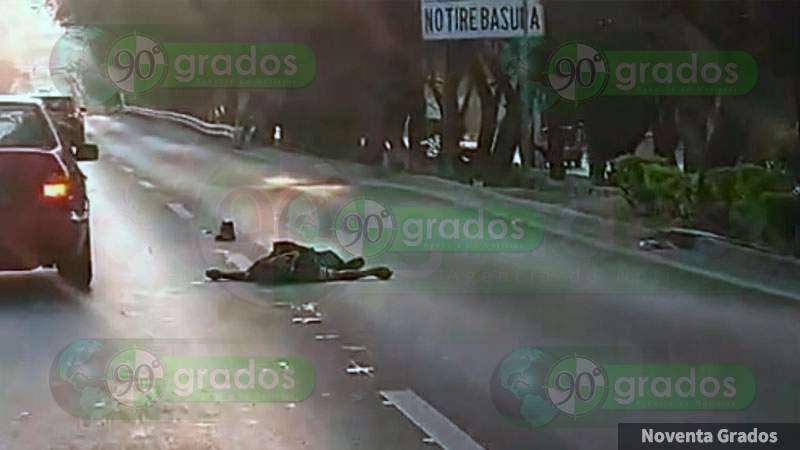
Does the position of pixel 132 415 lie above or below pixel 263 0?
below

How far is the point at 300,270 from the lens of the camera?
14.3 meters

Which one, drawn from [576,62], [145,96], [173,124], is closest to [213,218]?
[576,62]

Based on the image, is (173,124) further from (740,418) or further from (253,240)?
(740,418)

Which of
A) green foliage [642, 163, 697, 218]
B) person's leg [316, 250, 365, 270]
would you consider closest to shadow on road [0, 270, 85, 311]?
person's leg [316, 250, 365, 270]

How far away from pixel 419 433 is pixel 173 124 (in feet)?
115

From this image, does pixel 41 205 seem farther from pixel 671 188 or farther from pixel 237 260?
pixel 671 188

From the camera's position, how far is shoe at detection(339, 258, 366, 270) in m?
14.5

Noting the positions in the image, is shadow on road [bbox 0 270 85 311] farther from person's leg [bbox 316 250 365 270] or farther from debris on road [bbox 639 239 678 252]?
debris on road [bbox 639 239 678 252]

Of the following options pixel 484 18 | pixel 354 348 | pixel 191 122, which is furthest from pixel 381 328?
pixel 191 122

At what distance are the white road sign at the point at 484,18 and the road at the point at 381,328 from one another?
3620 millimetres

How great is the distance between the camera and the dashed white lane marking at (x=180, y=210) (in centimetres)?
1991

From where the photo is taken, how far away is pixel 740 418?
8305 mm

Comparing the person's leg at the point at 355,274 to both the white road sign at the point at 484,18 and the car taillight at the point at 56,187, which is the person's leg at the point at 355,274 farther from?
the white road sign at the point at 484,18

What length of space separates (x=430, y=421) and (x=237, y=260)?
7273 mm
